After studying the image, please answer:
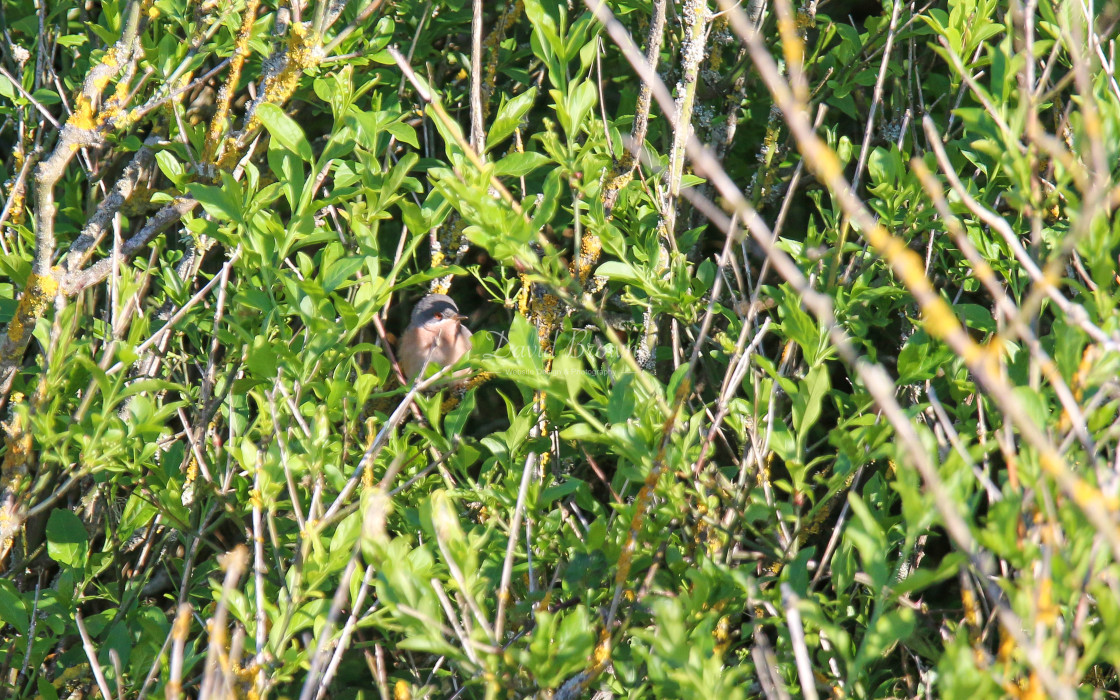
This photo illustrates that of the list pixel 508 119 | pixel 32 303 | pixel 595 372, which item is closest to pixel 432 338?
pixel 32 303

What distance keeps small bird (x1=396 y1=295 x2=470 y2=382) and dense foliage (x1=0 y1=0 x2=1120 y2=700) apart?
0.47 meters

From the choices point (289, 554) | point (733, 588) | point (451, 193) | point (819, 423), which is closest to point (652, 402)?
point (733, 588)

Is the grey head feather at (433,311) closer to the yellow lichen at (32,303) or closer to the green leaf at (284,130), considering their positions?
the yellow lichen at (32,303)

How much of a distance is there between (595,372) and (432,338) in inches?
70.6

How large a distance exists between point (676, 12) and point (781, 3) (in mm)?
1688

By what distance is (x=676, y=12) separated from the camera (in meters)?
2.87

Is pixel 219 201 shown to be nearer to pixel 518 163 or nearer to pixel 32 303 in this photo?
pixel 518 163

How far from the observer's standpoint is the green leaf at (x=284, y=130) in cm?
208

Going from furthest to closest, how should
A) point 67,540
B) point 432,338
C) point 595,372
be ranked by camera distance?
point 432,338
point 67,540
point 595,372

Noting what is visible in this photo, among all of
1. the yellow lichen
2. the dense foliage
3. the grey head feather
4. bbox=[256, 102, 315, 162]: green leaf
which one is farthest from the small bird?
bbox=[256, 102, 315, 162]: green leaf

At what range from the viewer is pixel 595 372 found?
2211 millimetres

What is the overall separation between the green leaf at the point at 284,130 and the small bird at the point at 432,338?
5.14 ft

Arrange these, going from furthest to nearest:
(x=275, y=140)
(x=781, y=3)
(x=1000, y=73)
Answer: (x=275, y=140)
(x=1000, y=73)
(x=781, y=3)

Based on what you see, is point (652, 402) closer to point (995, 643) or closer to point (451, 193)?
point (451, 193)
